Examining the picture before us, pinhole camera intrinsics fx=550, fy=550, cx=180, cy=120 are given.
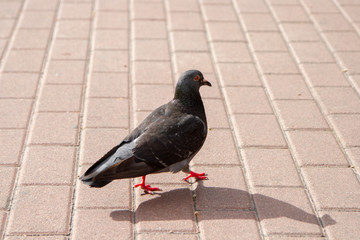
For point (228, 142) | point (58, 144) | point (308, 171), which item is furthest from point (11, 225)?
point (308, 171)

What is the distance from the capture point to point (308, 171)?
459 cm

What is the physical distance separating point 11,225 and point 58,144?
1.05 m

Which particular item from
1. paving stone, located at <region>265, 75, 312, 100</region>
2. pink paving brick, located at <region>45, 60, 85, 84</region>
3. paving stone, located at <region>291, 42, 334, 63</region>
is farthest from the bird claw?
paving stone, located at <region>291, 42, 334, 63</region>

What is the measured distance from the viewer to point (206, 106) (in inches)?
216

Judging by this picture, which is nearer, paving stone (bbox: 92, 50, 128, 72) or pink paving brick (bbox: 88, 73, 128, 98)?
pink paving brick (bbox: 88, 73, 128, 98)

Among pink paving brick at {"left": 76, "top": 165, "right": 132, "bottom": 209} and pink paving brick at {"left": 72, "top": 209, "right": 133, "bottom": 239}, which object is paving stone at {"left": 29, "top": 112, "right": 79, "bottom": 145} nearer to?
pink paving brick at {"left": 76, "top": 165, "right": 132, "bottom": 209}

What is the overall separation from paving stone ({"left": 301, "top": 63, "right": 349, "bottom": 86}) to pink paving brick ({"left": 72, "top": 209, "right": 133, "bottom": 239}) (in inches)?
112

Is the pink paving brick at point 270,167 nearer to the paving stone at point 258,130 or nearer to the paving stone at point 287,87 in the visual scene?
the paving stone at point 258,130

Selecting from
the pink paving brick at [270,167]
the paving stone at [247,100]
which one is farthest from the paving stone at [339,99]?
the pink paving brick at [270,167]

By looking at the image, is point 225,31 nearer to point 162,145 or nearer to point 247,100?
point 247,100

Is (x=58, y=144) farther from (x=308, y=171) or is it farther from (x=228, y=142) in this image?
(x=308, y=171)

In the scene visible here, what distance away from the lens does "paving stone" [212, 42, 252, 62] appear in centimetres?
634

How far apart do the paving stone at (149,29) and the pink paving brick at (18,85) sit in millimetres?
1485

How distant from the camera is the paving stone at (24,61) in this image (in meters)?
6.00
